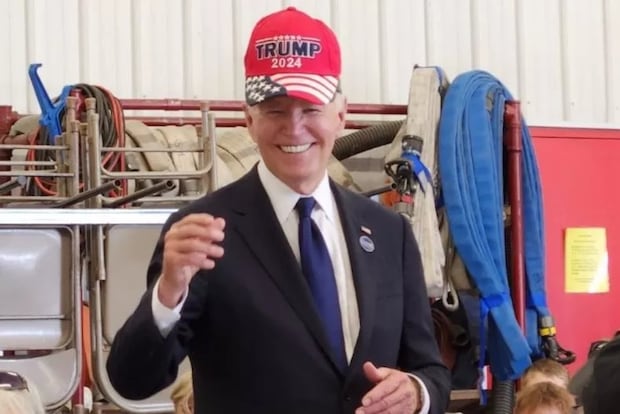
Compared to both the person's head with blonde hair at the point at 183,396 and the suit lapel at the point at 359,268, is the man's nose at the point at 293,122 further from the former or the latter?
the person's head with blonde hair at the point at 183,396

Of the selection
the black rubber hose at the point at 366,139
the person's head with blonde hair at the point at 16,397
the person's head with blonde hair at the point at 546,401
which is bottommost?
the person's head with blonde hair at the point at 546,401

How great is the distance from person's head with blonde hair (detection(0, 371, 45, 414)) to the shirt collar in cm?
46

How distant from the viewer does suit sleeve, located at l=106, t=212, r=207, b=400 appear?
1.46 meters

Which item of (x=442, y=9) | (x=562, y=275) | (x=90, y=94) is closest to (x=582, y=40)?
(x=442, y=9)

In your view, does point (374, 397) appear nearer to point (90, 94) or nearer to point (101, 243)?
point (101, 243)

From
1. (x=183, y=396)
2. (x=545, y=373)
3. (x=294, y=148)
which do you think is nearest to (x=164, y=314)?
(x=294, y=148)

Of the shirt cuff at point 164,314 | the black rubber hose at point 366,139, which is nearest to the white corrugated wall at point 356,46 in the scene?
the black rubber hose at point 366,139

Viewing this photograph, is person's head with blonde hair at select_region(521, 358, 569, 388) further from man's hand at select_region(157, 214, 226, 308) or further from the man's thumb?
man's hand at select_region(157, 214, 226, 308)

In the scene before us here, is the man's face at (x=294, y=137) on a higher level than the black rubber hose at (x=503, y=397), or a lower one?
higher

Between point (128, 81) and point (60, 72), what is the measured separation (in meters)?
0.23

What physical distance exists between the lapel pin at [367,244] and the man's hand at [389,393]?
16 cm

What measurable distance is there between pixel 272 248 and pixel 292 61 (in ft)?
0.78

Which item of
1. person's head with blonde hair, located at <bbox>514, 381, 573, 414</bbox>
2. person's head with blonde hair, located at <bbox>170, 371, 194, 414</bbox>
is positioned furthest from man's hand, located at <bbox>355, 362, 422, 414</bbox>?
person's head with blonde hair, located at <bbox>514, 381, 573, 414</bbox>

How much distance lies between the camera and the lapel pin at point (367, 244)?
1.60 meters
